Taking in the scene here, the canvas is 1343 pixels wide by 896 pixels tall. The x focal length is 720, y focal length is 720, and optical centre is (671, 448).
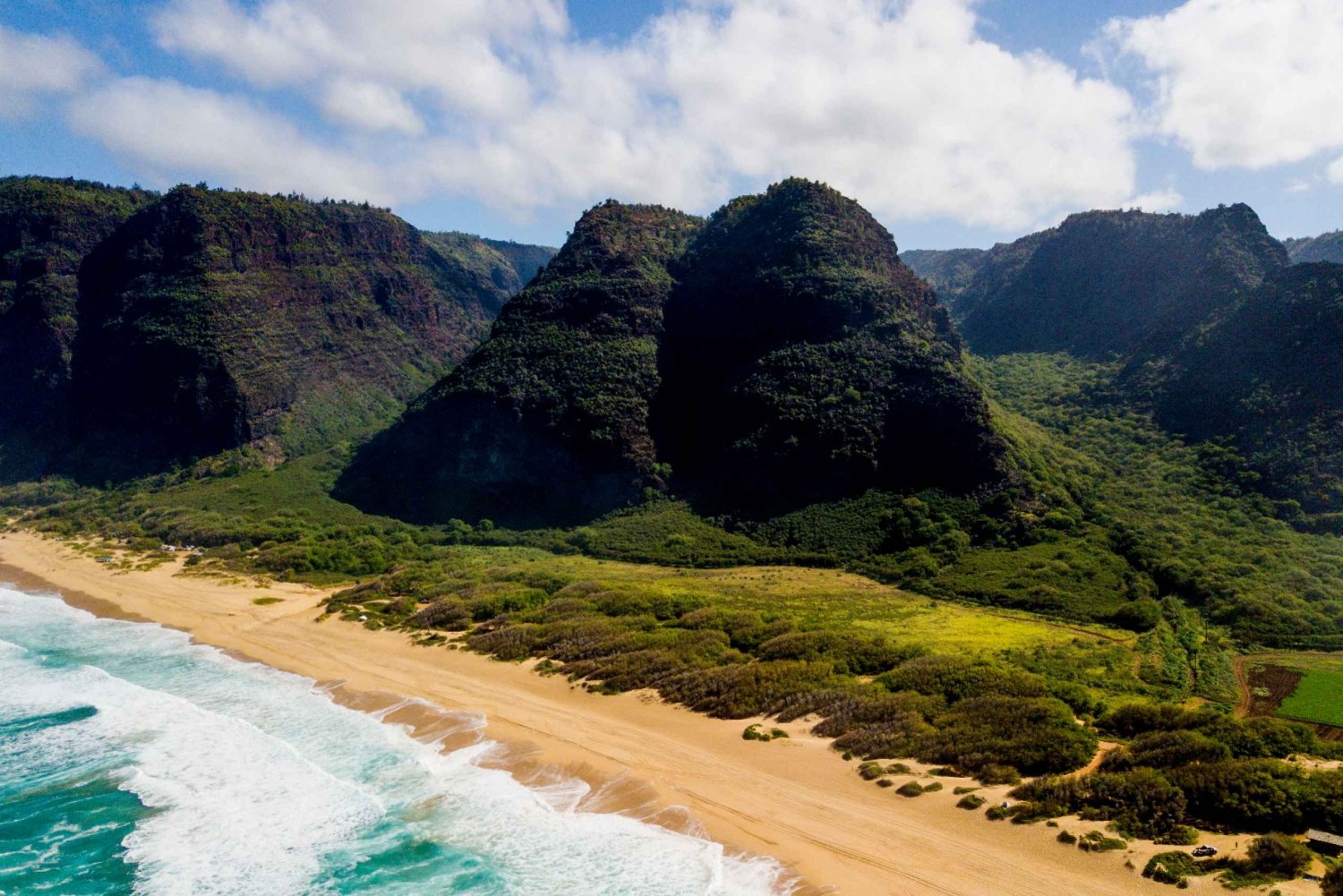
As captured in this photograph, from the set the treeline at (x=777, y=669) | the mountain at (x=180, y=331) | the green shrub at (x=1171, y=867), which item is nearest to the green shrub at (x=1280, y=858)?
the green shrub at (x=1171, y=867)

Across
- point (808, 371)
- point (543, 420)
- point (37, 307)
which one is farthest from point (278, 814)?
point (37, 307)

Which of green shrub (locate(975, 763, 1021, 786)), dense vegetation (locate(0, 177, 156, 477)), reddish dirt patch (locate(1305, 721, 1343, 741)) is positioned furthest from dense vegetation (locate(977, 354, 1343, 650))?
dense vegetation (locate(0, 177, 156, 477))

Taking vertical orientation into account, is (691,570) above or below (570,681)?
above

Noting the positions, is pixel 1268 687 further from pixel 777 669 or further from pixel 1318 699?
pixel 777 669

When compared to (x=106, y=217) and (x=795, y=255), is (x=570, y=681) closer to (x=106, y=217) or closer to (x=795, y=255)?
(x=795, y=255)

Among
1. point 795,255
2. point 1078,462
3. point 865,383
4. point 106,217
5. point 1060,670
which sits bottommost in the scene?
point 1060,670

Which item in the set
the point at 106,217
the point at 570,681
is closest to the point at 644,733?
the point at 570,681
